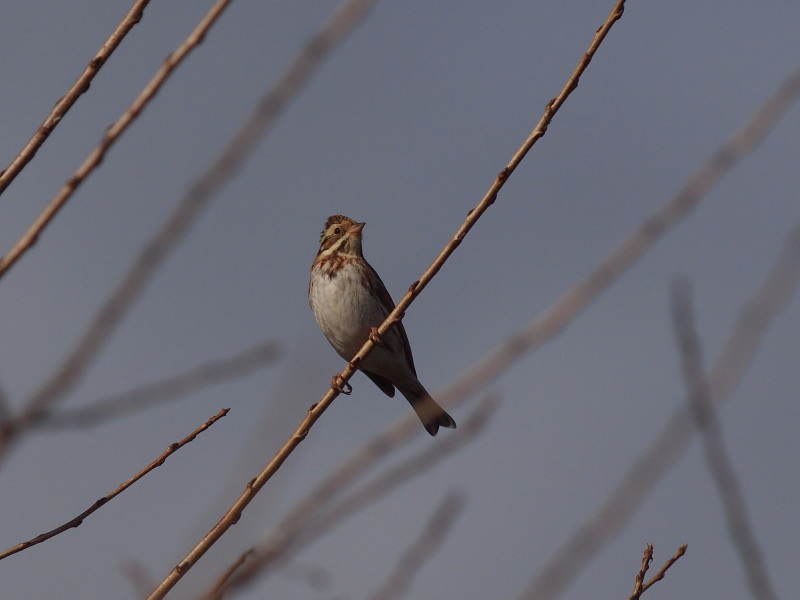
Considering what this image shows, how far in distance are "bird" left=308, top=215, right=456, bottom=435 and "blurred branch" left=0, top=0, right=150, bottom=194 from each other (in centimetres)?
862

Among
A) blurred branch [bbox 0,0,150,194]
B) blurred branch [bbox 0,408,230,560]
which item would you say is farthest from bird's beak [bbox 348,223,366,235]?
blurred branch [bbox 0,0,150,194]

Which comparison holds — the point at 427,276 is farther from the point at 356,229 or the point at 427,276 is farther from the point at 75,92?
the point at 356,229

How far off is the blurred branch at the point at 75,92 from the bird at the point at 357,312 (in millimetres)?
8620

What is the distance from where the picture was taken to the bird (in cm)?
1162

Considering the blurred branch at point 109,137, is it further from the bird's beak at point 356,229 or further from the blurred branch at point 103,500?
the bird's beak at point 356,229

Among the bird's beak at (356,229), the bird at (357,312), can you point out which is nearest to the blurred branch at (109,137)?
the bird at (357,312)

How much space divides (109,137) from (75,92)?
209 millimetres

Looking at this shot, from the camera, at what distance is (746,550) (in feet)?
12.5

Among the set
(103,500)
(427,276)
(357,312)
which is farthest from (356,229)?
(103,500)

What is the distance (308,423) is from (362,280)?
6.70m

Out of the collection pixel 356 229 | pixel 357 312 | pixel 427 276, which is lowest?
pixel 427 276

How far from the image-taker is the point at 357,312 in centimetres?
1159

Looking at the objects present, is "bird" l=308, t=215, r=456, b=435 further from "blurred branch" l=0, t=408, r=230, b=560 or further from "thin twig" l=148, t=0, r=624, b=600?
"blurred branch" l=0, t=408, r=230, b=560

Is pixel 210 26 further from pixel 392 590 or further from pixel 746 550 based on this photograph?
pixel 746 550
